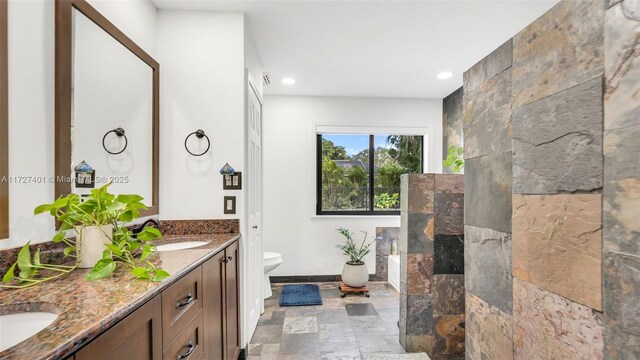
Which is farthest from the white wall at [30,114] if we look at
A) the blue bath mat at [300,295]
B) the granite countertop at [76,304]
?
the blue bath mat at [300,295]

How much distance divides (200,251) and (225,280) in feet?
1.21

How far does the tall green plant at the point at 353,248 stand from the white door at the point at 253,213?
122 cm

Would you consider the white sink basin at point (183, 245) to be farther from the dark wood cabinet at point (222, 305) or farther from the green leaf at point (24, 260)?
the green leaf at point (24, 260)

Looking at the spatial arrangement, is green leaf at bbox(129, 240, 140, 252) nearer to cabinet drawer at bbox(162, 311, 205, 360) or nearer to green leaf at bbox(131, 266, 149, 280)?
green leaf at bbox(131, 266, 149, 280)

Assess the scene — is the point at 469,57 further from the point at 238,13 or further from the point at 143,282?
the point at 143,282

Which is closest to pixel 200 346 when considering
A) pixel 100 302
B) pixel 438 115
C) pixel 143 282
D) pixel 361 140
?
pixel 143 282

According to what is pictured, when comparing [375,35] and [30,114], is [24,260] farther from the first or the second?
[375,35]

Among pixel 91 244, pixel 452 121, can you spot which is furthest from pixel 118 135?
pixel 452 121

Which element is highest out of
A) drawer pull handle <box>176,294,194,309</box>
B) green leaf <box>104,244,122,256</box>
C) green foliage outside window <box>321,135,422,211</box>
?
green foliage outside window <box>321,135,422,211</box>

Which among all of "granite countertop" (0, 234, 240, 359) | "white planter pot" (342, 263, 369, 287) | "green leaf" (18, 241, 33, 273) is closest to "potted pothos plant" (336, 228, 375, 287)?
"white planter pot" (342, 263, 369, 287)

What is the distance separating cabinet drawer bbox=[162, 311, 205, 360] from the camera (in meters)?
1.15

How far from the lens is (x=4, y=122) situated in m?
1.06

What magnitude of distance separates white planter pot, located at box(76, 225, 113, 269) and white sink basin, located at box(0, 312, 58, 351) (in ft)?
1.22

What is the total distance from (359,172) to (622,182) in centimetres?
350
